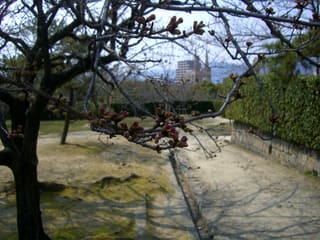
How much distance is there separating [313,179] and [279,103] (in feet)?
6.73

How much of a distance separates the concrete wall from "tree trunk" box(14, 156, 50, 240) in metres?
2.97

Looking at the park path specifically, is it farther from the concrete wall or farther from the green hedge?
the green hedge

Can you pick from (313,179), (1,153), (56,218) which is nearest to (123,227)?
(56,218)

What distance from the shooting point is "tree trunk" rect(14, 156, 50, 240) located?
379 cm

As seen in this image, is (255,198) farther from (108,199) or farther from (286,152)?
(286,152)

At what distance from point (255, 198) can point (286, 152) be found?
284 cm

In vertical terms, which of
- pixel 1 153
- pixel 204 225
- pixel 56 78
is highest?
pixel 56 78

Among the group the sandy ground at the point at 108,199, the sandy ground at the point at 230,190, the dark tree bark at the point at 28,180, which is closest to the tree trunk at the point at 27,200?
the dark tree bark at the point at 28,180

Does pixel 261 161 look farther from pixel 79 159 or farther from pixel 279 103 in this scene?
pixel 79 159

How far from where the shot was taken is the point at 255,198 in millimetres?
6133

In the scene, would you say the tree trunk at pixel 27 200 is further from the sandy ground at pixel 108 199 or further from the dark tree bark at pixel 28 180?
the sandy ground at pixel 108 199

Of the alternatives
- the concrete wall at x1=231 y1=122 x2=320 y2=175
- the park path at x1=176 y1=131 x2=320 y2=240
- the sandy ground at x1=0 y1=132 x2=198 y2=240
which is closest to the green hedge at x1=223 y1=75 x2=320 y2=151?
the concrete wall at x1=231 y1=122 x2=320 y2=175

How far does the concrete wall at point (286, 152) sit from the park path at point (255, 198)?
0.59 ft

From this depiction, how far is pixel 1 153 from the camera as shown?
12.4 feet
